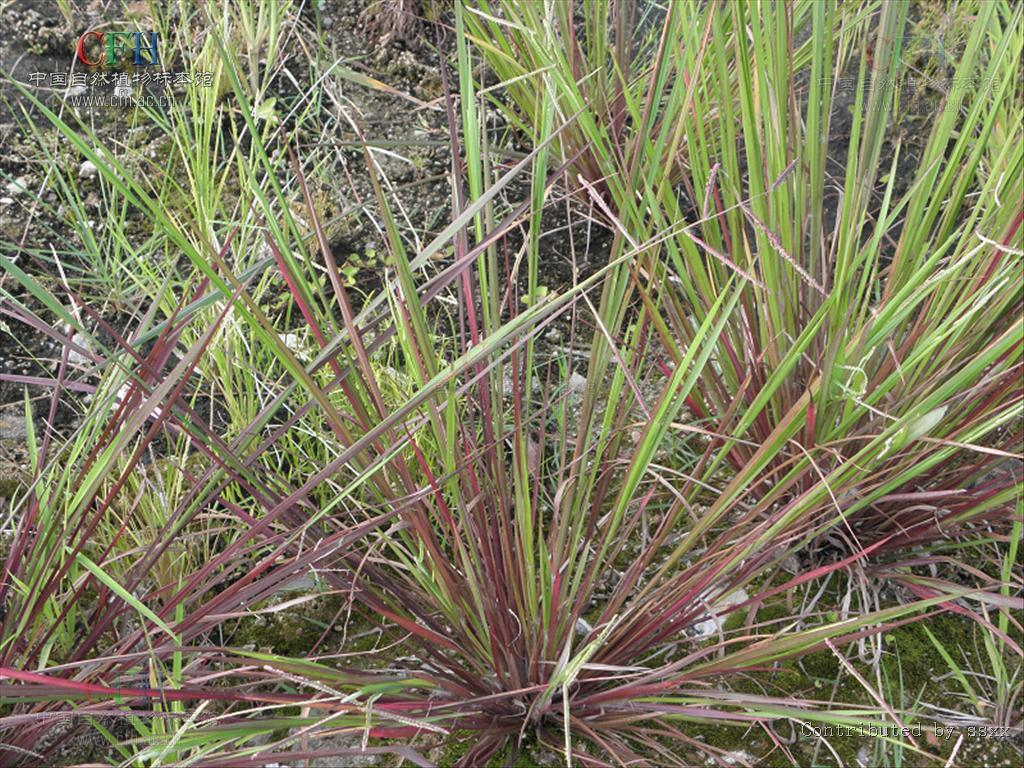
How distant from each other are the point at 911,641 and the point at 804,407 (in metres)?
0.47

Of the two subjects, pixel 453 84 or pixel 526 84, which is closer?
pixel 526 84

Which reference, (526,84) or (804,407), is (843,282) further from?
(526,84)

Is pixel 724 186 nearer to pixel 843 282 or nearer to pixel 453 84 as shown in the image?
pixel 843 282

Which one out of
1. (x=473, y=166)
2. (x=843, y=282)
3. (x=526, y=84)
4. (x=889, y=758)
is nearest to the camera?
(x=473, y=166)

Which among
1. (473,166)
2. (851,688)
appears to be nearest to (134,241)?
(473,166)

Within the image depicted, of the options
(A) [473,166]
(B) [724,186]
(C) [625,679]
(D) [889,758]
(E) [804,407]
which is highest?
(A) [473,166]

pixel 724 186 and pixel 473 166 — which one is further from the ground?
pixel 473 166

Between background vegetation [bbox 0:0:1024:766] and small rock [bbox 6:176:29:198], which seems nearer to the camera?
background vegetation [bbox 0:0:1024:766]

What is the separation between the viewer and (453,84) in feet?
6.15

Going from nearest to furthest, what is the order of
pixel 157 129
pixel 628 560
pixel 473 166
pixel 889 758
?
1. pixel 473 166
2. pixel 889 758
3. pixel 628 560
4. pixel 157 129

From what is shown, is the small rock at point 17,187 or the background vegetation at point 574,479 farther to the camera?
the small rock at point 17,187

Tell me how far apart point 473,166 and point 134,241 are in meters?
0.98

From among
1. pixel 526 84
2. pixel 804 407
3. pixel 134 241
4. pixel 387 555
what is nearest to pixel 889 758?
pixel 804 407

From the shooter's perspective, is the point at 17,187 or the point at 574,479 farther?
the point at 17,187
